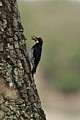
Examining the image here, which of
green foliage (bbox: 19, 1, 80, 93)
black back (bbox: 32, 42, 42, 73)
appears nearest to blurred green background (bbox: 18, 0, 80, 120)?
green foliage (bbox: 19, 1, 80, 93)

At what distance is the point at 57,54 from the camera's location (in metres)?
34.7

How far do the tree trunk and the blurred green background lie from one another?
18795 mm

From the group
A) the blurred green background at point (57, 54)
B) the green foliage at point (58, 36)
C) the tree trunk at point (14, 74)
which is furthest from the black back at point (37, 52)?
the green foliage at point (58, 36)

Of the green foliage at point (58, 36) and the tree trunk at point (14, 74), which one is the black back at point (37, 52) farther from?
the green foliage at point (58, 36)

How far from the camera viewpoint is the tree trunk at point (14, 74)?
3.44 metres

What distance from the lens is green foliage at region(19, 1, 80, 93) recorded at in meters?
31.4

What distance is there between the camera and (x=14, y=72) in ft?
→ 11.5

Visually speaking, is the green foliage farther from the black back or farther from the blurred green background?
the black back

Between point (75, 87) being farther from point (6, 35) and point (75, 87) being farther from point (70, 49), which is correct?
point (6, 35)

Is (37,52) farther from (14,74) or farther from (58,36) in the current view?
(58,36)

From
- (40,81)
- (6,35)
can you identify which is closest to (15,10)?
(6,35)

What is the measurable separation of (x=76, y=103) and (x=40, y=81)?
217 inches

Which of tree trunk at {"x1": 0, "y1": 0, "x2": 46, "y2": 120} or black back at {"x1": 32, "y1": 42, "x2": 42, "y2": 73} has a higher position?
tree trunk at {"x1": 0, "y1": 0, "x2": 46, "y2": 120}

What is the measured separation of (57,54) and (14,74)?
102 feet
